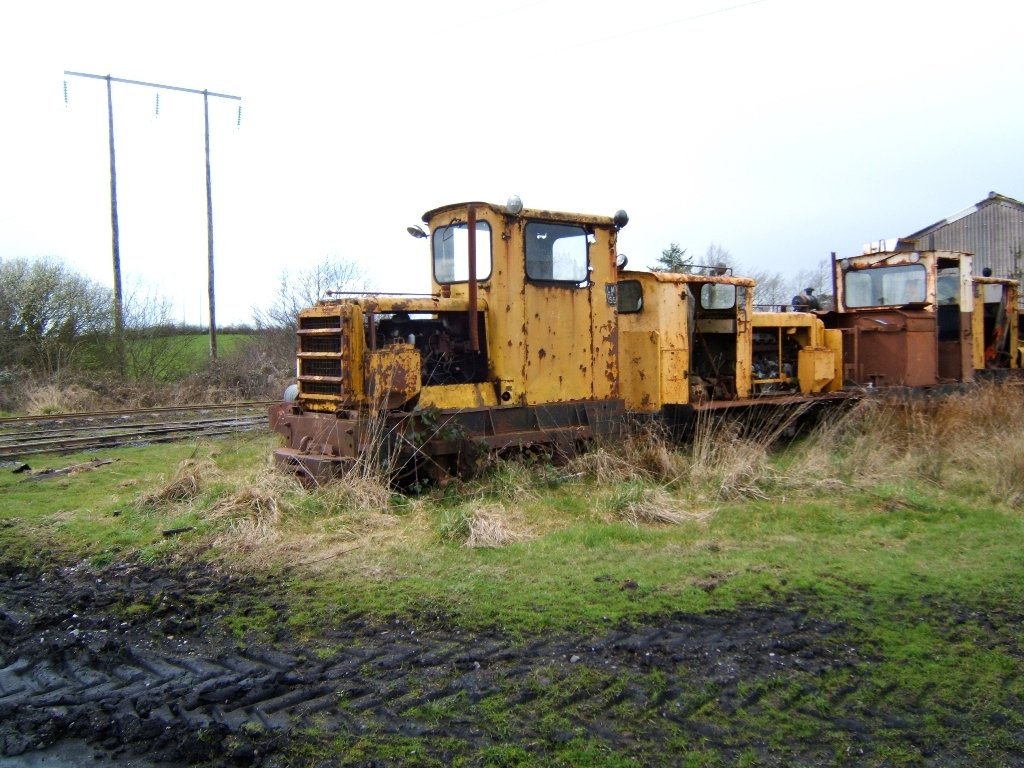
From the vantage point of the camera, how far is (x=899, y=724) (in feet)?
11.9

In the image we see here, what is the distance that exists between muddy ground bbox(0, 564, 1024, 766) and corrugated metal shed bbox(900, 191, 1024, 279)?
31.5m

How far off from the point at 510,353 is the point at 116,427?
9.30 metres

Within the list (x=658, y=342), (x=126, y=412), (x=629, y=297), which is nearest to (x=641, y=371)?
(x=658, y=342)

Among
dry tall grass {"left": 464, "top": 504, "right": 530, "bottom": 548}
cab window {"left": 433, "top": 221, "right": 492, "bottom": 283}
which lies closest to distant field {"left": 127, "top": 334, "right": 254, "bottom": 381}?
cab window {"left": 433, "top": 221, "right": 492, "bottom": 283}

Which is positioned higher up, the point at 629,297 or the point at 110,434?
the point at 629,297

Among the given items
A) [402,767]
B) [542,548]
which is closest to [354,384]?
[542,548]

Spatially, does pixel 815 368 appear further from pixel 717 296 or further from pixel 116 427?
pixel 116 427

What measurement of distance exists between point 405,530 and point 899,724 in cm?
416

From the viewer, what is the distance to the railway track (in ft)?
41.0

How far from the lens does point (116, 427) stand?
49.1 ft

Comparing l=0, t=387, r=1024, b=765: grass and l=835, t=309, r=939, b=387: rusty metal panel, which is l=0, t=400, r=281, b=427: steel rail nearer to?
l=0, t=387, r=1024, b=765: grass

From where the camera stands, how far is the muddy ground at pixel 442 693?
348cm

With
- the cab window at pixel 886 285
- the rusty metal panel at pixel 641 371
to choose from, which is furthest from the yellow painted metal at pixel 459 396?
the cab window at pixel 886 285

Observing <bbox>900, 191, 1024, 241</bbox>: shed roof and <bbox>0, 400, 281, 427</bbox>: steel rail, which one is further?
<bbox>900, 191, 1024, 241</bbox>: shed roof
